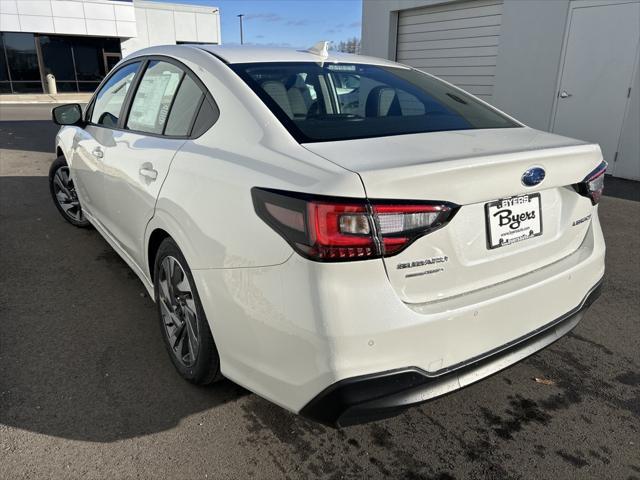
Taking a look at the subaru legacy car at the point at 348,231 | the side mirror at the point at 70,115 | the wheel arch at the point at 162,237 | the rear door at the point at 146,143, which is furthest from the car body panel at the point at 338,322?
the side mirror at the point at 70,115

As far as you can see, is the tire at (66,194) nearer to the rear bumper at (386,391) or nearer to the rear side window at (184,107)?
the rear side window at (184,107)

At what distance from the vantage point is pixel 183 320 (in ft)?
8.02

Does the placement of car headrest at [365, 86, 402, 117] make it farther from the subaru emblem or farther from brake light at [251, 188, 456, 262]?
brake light at [251, 188, 456, 262]

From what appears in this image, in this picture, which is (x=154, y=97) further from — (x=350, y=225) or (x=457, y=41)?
(x=457, y=41)

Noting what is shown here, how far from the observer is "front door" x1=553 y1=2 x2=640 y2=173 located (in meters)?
7.20

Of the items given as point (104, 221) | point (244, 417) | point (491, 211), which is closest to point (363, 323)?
point (491, 211)

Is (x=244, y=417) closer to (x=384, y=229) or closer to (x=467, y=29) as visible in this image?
(x=384, y=229)

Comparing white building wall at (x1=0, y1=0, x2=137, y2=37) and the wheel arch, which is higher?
white building wall at (x1=0, y1=0, x2=137, y2=37)

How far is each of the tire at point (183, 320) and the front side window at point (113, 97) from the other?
1293 mm

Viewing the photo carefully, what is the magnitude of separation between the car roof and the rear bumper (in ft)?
5.43

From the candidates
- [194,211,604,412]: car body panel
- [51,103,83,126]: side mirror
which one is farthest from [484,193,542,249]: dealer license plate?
[51,103,83,126]: side mirror

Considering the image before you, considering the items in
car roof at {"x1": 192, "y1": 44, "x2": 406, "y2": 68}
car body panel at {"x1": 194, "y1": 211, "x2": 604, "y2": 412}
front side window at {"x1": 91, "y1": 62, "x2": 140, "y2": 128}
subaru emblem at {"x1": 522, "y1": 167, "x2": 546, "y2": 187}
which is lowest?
car body panel at {"x1": 194, "y1": 211, "x2": 604, "y2": 412}

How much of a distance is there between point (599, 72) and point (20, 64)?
3008 centimetres

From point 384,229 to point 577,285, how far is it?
112cm
